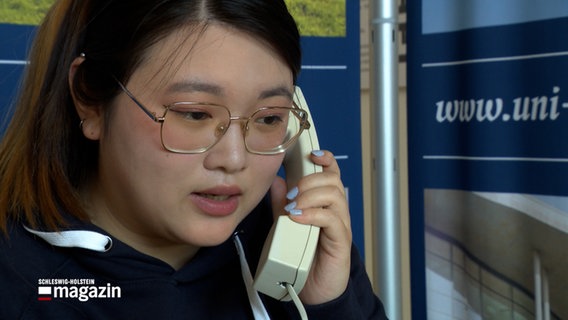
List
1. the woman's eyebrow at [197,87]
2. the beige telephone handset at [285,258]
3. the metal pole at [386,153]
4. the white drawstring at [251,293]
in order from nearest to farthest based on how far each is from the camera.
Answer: the woman's eyebrow at [197,87] → the beige telephone handset at [285,258] → the white drawstring at [251,293] → the metal pole at [386,153]

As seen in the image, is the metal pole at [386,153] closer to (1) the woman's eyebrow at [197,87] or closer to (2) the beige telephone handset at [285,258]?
(2) the beige telephone handset at [285,258]

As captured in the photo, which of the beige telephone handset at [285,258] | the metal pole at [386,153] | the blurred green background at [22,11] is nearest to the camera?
the beige telephone handset at [285,258]

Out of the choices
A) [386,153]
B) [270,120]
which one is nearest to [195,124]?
[270,120]

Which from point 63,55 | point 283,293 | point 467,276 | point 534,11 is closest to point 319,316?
point 283,293

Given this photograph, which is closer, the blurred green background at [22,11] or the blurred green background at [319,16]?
the blurred green background at [22,11]

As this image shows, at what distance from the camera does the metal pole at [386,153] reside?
1580 millimetres

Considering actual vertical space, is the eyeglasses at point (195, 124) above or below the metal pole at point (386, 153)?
above

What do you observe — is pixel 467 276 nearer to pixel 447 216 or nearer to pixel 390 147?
pixel 447 216

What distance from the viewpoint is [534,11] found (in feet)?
4.83

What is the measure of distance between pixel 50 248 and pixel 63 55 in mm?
267

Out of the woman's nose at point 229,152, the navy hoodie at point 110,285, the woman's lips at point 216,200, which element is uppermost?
the woman's nose at point 229,152

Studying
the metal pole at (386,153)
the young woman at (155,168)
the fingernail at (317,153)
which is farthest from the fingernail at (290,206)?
the metal pole at (386,153)

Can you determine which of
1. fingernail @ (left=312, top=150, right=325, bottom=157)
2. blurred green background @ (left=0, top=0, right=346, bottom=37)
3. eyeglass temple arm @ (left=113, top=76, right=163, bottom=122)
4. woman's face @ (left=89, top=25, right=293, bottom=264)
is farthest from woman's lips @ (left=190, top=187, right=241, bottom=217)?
Result: blurred green background @ (left=0, top=0, right=346, bottom=37)

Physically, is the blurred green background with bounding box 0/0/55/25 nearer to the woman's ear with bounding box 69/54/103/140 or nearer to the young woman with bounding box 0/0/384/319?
the young woman with bounding box 0/0/384/319
